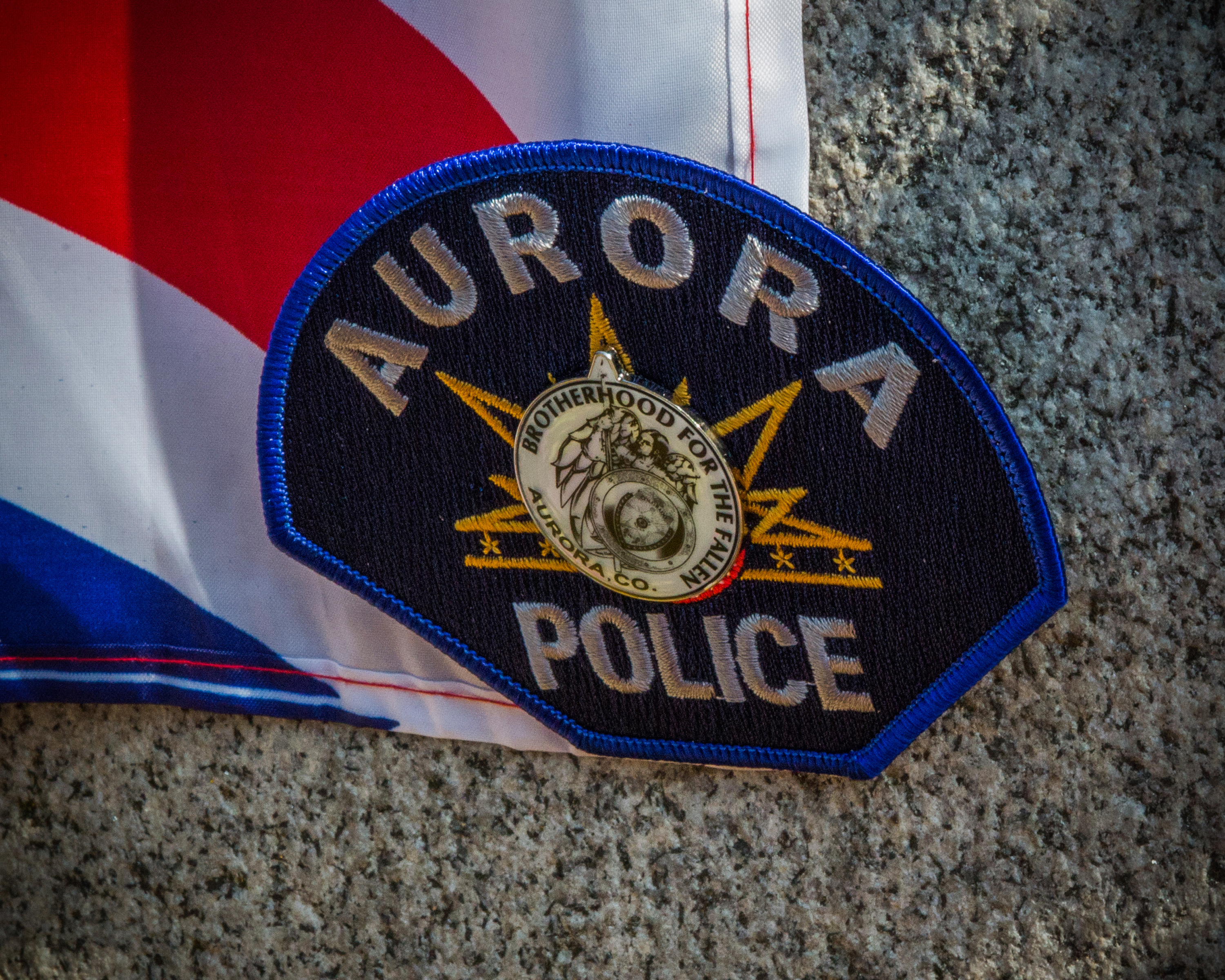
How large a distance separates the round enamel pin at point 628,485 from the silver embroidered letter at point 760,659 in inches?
1.3

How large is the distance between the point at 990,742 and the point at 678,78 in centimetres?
38

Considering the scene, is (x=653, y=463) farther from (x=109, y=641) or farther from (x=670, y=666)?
(x=109, y=641)

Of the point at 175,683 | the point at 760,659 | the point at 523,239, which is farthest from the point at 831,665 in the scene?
the point at 175,683

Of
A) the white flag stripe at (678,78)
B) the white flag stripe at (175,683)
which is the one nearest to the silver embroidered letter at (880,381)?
the white flag stripe at (678,78)

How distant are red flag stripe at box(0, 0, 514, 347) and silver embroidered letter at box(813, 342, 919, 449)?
22cm

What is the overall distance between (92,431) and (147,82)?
0.72ft

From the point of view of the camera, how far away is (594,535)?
453 mm

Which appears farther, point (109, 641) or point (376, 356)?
point (109, 641)

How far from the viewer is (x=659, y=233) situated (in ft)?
1.34

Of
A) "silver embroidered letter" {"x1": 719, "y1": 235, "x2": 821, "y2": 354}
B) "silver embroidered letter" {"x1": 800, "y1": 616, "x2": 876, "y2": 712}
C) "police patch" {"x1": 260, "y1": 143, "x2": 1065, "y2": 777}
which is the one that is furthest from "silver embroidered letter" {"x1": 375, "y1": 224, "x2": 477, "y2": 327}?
"silver embroidered letter" {"x1": 800, "y1": 616, "x2": 876, "y2": 712}

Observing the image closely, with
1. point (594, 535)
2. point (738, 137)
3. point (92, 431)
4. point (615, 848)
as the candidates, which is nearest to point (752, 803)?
point (615, 848)

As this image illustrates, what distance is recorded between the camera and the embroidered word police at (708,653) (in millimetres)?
450

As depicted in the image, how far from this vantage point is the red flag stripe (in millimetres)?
497

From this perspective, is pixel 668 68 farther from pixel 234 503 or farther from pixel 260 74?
pixel 234 503
